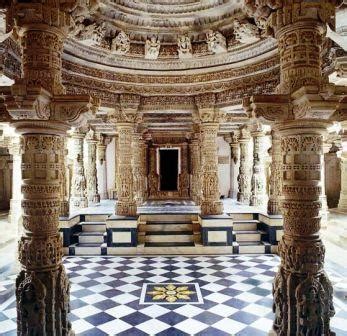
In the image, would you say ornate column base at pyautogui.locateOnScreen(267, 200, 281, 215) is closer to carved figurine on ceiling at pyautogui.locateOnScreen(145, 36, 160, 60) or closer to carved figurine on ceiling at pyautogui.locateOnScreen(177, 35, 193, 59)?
carved figurine on ceiling at pyautogui.locateOnScreen(177, 35, 193, 59)

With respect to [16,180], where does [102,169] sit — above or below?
above

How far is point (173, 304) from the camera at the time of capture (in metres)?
5.38

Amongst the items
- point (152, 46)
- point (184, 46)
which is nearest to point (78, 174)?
point (152, 46)

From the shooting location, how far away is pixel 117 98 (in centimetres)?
879

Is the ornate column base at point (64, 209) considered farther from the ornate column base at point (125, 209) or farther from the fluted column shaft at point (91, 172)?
the fluted column shaft at point (91, 172)

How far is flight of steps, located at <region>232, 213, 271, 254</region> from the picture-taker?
8594 millimetres

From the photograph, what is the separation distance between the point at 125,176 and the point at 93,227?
193cm


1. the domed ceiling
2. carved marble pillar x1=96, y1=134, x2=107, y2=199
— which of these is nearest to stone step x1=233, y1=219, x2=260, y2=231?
the domed ceiling

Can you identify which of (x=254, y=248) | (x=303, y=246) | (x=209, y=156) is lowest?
(x=254, y=248)

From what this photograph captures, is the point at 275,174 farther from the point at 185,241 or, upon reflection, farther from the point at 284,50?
the point at 284,50

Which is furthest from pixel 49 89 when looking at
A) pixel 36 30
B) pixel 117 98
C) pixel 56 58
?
pixel 117 98

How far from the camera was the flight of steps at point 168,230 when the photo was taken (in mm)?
8867

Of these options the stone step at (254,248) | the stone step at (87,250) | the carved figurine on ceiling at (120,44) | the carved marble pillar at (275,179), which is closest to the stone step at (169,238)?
the stone step at (87,250)

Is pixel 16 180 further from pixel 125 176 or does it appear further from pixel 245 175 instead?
pixel 245 175
